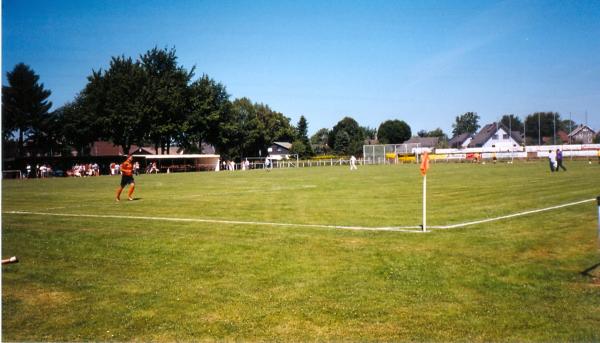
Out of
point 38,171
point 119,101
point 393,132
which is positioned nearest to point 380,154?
point 119,101

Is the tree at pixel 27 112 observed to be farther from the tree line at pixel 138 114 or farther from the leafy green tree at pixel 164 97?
the leafy green tree at pixel 164 97

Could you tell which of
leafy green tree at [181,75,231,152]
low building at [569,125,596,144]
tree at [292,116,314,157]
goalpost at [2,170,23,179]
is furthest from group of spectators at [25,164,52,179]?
low building at [569,125,596,144]

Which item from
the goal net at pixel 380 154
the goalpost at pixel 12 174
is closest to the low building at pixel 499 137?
the goal net at pixel 380 154

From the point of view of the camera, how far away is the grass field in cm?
535

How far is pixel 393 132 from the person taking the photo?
531 ft

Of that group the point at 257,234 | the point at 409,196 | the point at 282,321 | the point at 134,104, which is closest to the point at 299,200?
the point at 409,196

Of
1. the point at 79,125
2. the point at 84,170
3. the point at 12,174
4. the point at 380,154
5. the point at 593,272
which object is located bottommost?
the point at 593,272

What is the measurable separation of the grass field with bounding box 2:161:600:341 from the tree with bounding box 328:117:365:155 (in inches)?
4525

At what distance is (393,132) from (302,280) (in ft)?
522

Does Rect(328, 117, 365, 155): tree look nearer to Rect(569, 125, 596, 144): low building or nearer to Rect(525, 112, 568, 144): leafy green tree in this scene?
Rect(525, 112, 568, 144): leafy green tree

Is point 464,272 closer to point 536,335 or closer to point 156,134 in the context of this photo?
point 536,335

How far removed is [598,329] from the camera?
510cm

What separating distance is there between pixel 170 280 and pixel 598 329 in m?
6.10

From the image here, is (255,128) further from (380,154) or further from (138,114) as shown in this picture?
(138,114)
